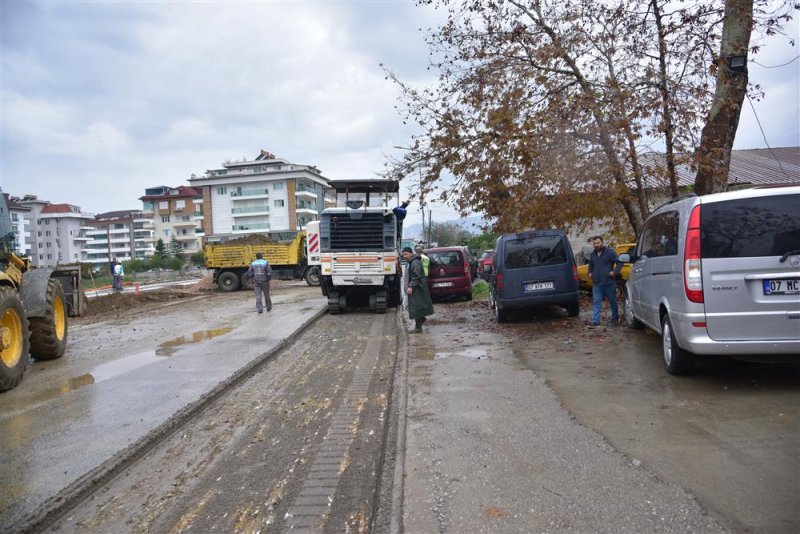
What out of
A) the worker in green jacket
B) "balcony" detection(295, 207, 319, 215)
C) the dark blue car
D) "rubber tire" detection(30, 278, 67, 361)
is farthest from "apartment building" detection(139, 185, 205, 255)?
the dark blue car

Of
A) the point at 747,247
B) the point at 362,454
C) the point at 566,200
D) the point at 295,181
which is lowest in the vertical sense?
the point at 362,454

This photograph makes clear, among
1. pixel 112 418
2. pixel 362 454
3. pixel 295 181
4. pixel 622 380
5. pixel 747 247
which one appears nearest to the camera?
pixel 362 454

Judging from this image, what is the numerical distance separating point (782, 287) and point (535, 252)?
19.3ft

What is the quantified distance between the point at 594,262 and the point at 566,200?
182cm

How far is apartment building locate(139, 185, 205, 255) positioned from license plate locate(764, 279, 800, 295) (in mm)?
94322

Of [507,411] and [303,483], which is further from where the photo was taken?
[507,411]

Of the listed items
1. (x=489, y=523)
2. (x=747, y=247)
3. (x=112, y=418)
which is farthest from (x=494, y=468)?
(x=112, y=418)

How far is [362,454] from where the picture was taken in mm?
4684

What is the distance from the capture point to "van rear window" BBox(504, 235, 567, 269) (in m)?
11.0

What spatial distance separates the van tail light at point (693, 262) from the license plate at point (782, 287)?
56 cm

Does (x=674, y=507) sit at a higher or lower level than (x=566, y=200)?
lower

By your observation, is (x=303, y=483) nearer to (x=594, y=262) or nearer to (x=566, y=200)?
(x=594, y=262)

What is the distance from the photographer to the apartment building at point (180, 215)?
3696 inches

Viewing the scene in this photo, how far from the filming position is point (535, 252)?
11055mm
